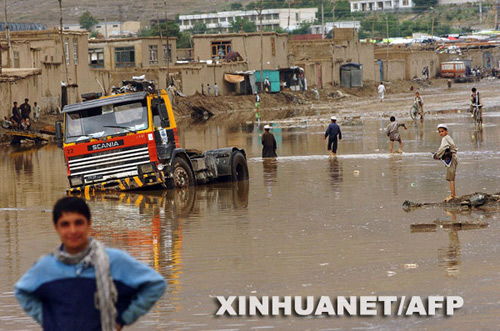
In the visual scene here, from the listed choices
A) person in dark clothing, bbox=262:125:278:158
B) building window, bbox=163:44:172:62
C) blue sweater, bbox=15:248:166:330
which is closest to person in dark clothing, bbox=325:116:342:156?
person in dark clothing, bbox=262:125:278:158

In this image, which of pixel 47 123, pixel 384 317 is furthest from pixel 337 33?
pixel 384 317

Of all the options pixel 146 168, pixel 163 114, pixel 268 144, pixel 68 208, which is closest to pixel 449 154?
pixel 163 114

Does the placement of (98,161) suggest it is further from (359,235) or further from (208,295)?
(208,295)

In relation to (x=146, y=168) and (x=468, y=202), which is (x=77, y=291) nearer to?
(x=468, y=202)

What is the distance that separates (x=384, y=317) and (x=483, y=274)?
2.34 meters

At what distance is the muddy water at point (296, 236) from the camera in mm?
11289

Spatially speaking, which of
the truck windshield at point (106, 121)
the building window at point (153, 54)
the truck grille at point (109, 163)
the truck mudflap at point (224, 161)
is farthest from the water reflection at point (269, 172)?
the building window at point (153, 54)

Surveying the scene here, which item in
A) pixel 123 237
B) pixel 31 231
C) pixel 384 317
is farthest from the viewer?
pixel 31 231

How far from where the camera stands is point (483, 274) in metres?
12.2

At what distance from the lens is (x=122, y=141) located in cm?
2331

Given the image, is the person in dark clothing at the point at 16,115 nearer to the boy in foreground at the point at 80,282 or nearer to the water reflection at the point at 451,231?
the water reflection at the point at 451,231

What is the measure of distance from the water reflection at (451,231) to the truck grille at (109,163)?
7737mm

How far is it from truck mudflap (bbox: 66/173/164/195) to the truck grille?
110 millimetres

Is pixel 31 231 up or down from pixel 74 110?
down
